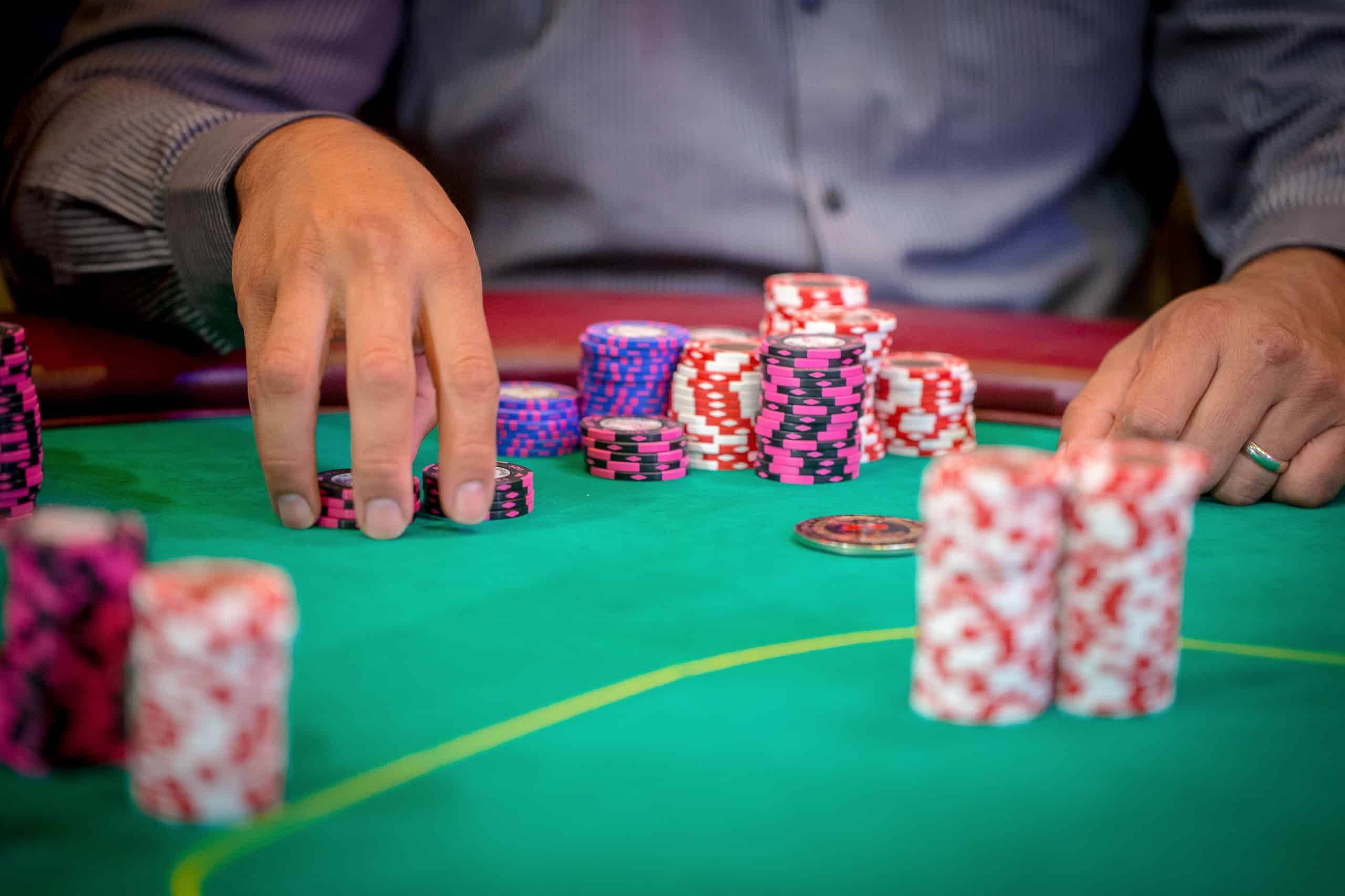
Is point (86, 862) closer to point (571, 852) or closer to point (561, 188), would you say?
point (571, 852)

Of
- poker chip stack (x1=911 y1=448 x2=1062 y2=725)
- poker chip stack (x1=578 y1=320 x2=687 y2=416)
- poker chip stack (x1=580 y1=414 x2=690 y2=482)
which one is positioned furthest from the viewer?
poker chip stack (x1=578 y1=320 x2=687 y2=416)

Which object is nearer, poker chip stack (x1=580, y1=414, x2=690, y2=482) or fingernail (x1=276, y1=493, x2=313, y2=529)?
fingernail (x1=276, y1=493, x2=313, y2=529)

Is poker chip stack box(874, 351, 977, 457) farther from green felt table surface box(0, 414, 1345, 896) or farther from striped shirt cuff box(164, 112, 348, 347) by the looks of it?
striped shirt cuff box(164, 112, 348, 347)

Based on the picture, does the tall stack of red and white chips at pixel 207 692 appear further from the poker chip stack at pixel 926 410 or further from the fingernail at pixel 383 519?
the poker chip stack at pixel 926 410

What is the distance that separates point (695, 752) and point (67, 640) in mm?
553

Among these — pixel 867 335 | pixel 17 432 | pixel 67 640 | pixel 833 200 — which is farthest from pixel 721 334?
pixel 67 640

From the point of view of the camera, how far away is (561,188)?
3.50m

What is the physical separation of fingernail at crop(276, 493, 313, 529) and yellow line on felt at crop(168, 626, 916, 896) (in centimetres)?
68

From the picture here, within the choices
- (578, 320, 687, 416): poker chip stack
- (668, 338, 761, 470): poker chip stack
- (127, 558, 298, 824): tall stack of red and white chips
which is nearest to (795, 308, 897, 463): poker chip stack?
(668, 338, 761, 470): poker chip stack

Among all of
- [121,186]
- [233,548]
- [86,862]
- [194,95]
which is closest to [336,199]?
[233,548]

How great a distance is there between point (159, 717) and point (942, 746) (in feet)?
2.28

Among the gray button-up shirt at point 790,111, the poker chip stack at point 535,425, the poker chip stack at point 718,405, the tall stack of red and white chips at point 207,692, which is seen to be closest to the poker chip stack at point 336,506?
the poker chip stack at point 535,425

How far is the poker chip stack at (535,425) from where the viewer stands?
2443 mm

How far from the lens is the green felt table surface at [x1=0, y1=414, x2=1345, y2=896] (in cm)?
100
